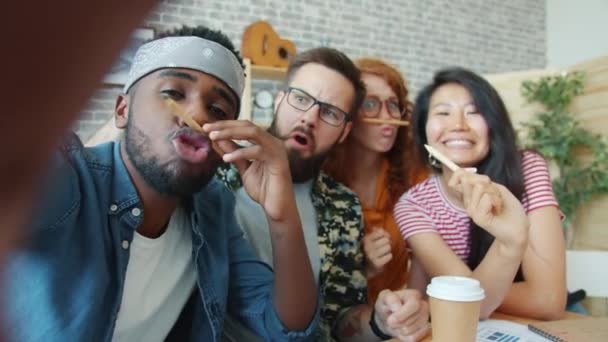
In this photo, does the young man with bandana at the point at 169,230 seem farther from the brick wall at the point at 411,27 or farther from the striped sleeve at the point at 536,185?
the brick wall at the point at 411,27

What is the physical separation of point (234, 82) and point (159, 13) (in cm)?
94

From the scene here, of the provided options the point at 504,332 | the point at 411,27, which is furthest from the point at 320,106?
the point at 411,27

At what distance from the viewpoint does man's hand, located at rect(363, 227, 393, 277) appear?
61.2 inches

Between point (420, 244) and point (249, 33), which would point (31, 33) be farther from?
point (249, 33)

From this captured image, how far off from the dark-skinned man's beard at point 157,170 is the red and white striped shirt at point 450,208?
782mm

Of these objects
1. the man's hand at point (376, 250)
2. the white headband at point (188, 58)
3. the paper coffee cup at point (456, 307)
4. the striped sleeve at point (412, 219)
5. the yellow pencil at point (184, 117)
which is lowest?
the man's hand at point (376, 250)

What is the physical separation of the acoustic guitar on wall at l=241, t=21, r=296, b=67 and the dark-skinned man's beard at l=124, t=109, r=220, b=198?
9.78 ft

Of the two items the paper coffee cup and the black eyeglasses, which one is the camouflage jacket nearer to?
the black eyeglasses

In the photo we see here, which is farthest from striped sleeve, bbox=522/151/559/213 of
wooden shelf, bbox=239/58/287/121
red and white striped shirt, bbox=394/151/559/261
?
wooden shelf, bbox=239/58/287/121

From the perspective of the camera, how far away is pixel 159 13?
206mm

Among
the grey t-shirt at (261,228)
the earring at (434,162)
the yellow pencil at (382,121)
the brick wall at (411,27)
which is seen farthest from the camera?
the brick wall at (411,27)

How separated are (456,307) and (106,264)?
28.1 inches

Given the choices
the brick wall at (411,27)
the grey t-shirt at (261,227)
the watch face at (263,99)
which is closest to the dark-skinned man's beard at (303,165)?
the grey t-shirt at (261,227)

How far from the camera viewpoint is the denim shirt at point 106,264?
0.83m
